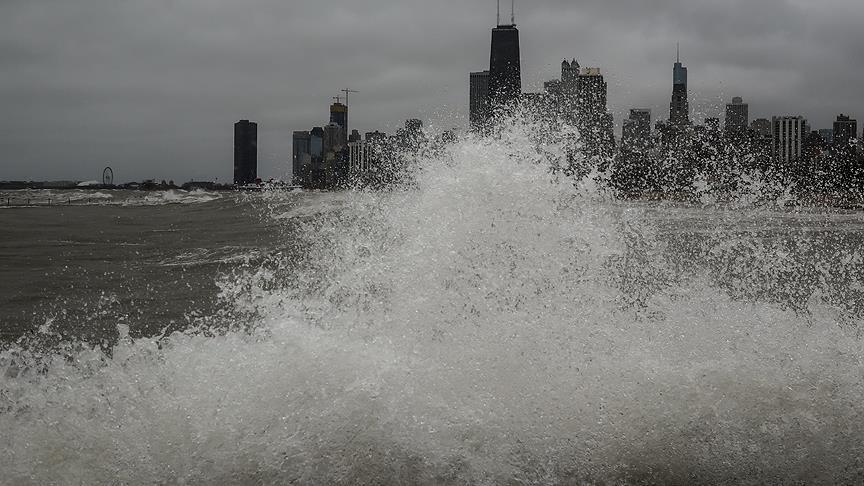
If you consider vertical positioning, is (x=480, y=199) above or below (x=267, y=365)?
above

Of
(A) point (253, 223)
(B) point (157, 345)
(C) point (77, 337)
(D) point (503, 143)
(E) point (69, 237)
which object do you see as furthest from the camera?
(A) point (253, 223)

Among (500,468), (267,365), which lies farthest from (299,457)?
(500,468)

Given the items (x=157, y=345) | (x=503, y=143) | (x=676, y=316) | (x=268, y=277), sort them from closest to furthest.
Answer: (x=157, y=345)
(x=676, y=316)
(x=503, y=143)
(x=268, y=277)

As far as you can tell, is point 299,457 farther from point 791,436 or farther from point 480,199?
point 480,199

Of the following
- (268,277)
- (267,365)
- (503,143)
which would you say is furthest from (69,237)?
(267,365)

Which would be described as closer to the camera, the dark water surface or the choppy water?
the choppy water

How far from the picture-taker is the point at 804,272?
11.5 m

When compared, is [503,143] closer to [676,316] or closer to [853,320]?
[676,316]

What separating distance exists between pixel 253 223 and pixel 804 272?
15431mm

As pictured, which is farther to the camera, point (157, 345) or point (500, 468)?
point (157, 345)

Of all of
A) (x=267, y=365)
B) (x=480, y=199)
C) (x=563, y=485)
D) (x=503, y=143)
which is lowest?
(x=563, y=485)

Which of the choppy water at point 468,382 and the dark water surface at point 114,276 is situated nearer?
the choppy water at point 468,382

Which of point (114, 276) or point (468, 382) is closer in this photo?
point (468, 382)

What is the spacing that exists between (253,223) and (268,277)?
41.2ft
